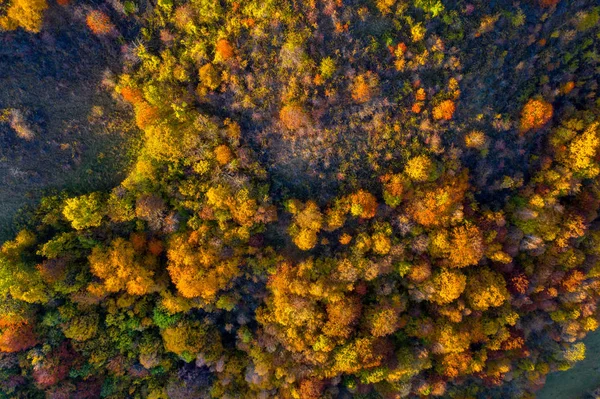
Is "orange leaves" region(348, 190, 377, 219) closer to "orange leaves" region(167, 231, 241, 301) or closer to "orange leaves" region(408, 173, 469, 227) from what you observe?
"orange leaves" region(408, 173, 469, 227)

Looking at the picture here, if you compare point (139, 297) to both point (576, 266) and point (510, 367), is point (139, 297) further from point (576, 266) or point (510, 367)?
point (576, 266)

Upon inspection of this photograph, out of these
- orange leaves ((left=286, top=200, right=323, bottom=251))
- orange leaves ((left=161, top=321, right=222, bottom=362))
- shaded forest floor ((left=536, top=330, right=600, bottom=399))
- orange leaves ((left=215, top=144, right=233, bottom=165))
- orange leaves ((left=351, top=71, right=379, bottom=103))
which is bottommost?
shaded forest floor ((left=536, top=330, right=600, bottom=399))

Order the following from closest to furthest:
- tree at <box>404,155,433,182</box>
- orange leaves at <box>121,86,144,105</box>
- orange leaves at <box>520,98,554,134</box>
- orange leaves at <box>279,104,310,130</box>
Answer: orange leaves at <box>279,104,310,130</box> → orange leaves at <box>121,86,144,105</box> → tree at <box>404,155,433,182</box> → orange leaves at <box>520,98,554,134</box>

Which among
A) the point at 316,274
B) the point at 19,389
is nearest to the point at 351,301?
the point at 316,274

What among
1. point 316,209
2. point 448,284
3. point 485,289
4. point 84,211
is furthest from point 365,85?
point 84,211

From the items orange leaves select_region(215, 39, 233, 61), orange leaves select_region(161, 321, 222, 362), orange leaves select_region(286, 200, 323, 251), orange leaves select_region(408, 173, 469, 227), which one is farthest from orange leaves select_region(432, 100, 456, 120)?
orange leaves select_region(161, 321, 222, 362)

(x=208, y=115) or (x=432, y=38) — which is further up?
(x=432, y=38)

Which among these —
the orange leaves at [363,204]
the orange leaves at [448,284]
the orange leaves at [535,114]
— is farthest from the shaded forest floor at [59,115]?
the orange leaves at [535,114]
